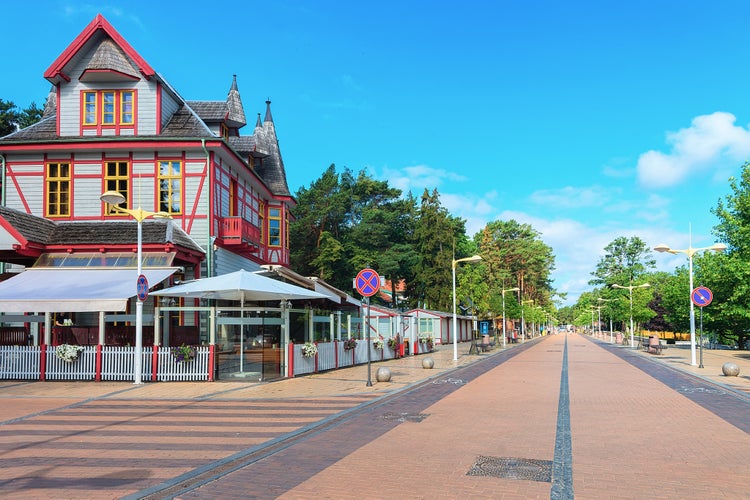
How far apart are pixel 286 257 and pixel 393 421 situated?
2459 centimetres

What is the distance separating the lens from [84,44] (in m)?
25.9

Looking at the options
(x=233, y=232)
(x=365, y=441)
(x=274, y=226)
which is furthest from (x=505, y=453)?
(x=274, y=226)

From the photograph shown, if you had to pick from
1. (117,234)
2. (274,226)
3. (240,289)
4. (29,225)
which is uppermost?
(274,226)

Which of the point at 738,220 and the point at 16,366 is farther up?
the point at 738,220

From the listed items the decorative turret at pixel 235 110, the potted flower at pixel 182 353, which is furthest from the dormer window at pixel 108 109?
the potted flower at pixel 182 353

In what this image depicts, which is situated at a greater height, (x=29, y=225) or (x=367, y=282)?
(x=29, y=225)

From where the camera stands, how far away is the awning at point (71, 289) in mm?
17953

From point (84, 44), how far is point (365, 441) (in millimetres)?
23595

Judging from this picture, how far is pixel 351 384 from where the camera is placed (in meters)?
17.8

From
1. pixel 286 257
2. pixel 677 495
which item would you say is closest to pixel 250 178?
pixel 286 257

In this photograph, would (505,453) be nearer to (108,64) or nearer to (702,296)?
(702,296)

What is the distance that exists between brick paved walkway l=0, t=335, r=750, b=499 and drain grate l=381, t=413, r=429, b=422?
0.32ft

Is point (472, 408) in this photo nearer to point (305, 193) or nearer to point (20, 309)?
point (20, 309)

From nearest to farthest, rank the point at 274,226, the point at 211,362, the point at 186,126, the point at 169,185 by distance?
the point at 211,362, the point at 169,185, the point at 186,126, the point at 274,226
